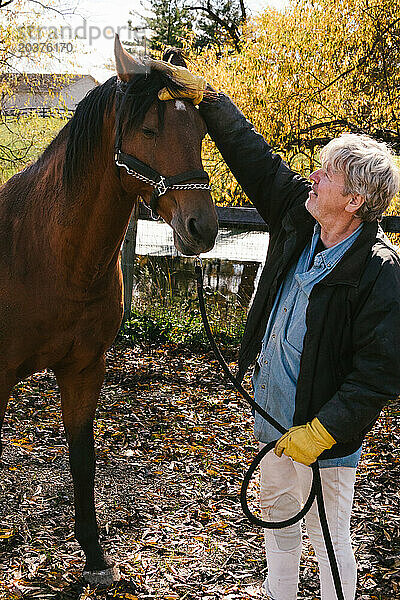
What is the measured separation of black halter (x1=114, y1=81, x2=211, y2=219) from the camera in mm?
1854

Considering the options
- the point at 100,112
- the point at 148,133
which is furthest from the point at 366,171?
the point at 100,112

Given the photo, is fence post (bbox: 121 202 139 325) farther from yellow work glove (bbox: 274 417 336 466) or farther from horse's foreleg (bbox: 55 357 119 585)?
yellow work glove (bbox: 274 417 336 466)

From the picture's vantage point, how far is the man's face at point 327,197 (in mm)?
1749

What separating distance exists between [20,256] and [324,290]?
1227 millimetres

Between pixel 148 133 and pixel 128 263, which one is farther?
pixel 128 263

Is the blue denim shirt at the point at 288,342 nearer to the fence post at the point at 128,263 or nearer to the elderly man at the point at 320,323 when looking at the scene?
the elderly man at the point at 320,323

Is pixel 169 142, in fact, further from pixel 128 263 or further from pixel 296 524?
pixel 128 263

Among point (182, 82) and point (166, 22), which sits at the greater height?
point (166, 22)

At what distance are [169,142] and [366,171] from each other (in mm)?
646

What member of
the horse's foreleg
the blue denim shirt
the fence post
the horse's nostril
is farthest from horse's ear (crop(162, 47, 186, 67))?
the fence post

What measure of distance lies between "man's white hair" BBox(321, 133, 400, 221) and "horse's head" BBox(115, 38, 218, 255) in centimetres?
44

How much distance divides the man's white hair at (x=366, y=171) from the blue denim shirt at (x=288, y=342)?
11cm

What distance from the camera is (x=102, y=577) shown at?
2.54 meters

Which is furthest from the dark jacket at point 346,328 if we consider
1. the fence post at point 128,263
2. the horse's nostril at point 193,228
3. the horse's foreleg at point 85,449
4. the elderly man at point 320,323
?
the fence post at point 128,263
